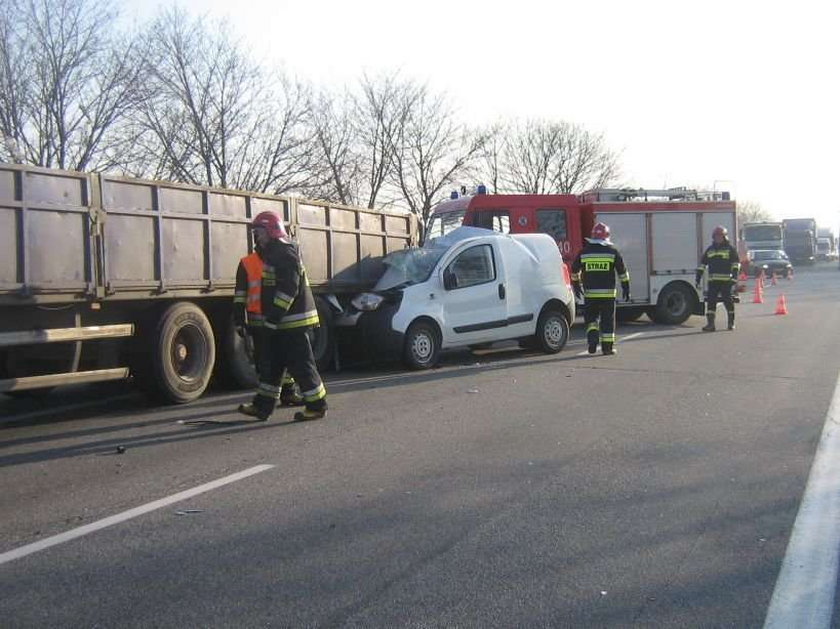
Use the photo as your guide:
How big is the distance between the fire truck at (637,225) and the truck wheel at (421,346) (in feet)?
18.0

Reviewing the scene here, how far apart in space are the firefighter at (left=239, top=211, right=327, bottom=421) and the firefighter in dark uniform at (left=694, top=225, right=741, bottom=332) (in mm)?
10739

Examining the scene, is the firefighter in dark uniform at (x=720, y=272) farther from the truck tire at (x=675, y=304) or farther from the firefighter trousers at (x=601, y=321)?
the firefighter trousers at (x=601, y=321)

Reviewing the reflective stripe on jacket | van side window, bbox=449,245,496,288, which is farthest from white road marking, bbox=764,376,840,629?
van side window, bbox=449,245,496,288

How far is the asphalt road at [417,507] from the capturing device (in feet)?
12.9

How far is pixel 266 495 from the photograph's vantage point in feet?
18.7

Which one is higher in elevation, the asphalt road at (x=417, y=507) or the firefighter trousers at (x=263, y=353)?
the firefighter trousers at (x=263, y=353)

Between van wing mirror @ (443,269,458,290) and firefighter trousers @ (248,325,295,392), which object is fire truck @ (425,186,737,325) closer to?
van wing mirror @ (443,269,458,290)

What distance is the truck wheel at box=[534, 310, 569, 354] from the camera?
527 inches

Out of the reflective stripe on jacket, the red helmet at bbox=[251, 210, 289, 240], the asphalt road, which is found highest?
the red helmet at bbox=[251, 210, 289, 240]

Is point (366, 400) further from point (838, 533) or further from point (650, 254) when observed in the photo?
point (650, 254)

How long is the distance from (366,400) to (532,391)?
Answer: 1.90 meters

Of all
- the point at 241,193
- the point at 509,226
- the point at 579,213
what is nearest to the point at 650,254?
the point at 579,213

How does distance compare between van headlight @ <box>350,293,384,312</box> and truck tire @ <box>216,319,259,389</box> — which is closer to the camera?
truck tire @ <box>216,319,259,389</box>

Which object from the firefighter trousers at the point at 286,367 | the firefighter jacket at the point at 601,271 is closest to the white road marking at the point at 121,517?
the firefighter trousers at the point at 286,367
